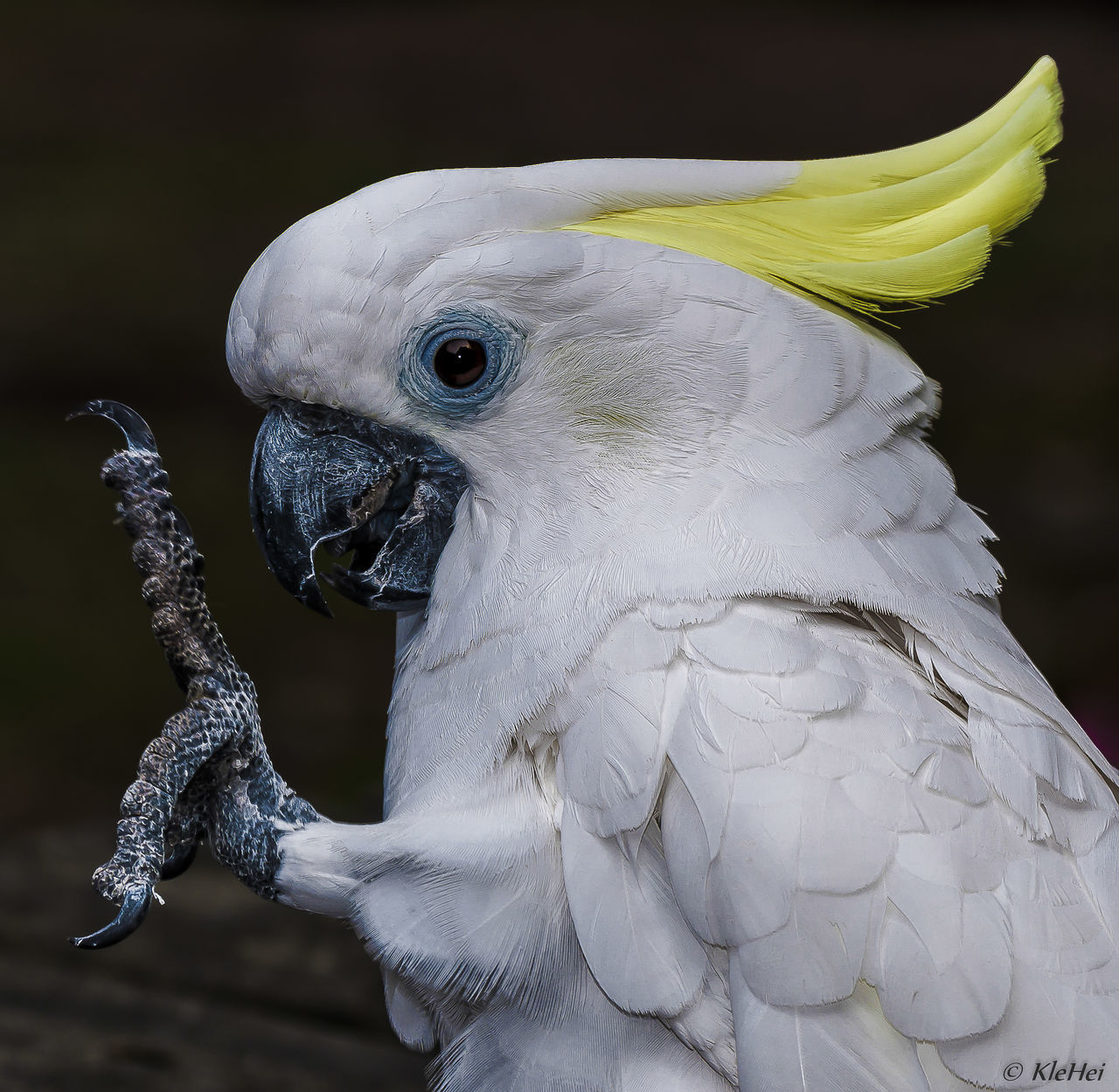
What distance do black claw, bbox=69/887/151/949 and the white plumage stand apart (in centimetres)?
19

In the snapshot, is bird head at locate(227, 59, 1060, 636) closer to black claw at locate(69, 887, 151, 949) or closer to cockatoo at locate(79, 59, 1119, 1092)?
Answer: cockatoo at locate(79, 59, 1119, 1092)

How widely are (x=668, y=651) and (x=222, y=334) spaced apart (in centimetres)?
588

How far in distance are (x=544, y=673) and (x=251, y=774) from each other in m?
0.47

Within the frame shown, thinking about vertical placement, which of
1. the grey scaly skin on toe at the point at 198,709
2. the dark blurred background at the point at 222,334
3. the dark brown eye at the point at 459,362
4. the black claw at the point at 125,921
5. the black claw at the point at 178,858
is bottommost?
the dark blurred background at the point at 222,334

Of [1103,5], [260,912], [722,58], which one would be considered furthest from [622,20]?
[260,912]

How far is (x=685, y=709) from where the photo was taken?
62.0 inches

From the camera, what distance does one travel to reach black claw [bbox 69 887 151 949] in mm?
1640

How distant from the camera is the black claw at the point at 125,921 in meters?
1.64

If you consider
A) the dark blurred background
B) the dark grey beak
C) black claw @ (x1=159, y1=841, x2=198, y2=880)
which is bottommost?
the dark blurred background

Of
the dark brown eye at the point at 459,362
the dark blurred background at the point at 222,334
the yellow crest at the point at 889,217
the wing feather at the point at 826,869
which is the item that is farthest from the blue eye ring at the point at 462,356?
the dark blurred background at the point at 222,334

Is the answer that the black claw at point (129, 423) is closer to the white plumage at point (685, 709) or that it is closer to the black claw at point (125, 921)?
the white plumage at point (685, 709)

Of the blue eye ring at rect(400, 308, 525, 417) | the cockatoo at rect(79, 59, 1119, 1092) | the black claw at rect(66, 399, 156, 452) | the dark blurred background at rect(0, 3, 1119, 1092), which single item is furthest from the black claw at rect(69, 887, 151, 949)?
the dark blurred background at rect(0, 3, 1119, 1092)

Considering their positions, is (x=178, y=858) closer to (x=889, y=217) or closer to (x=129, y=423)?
(x=129, y=423)

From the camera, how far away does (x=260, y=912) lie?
11.2 ft
